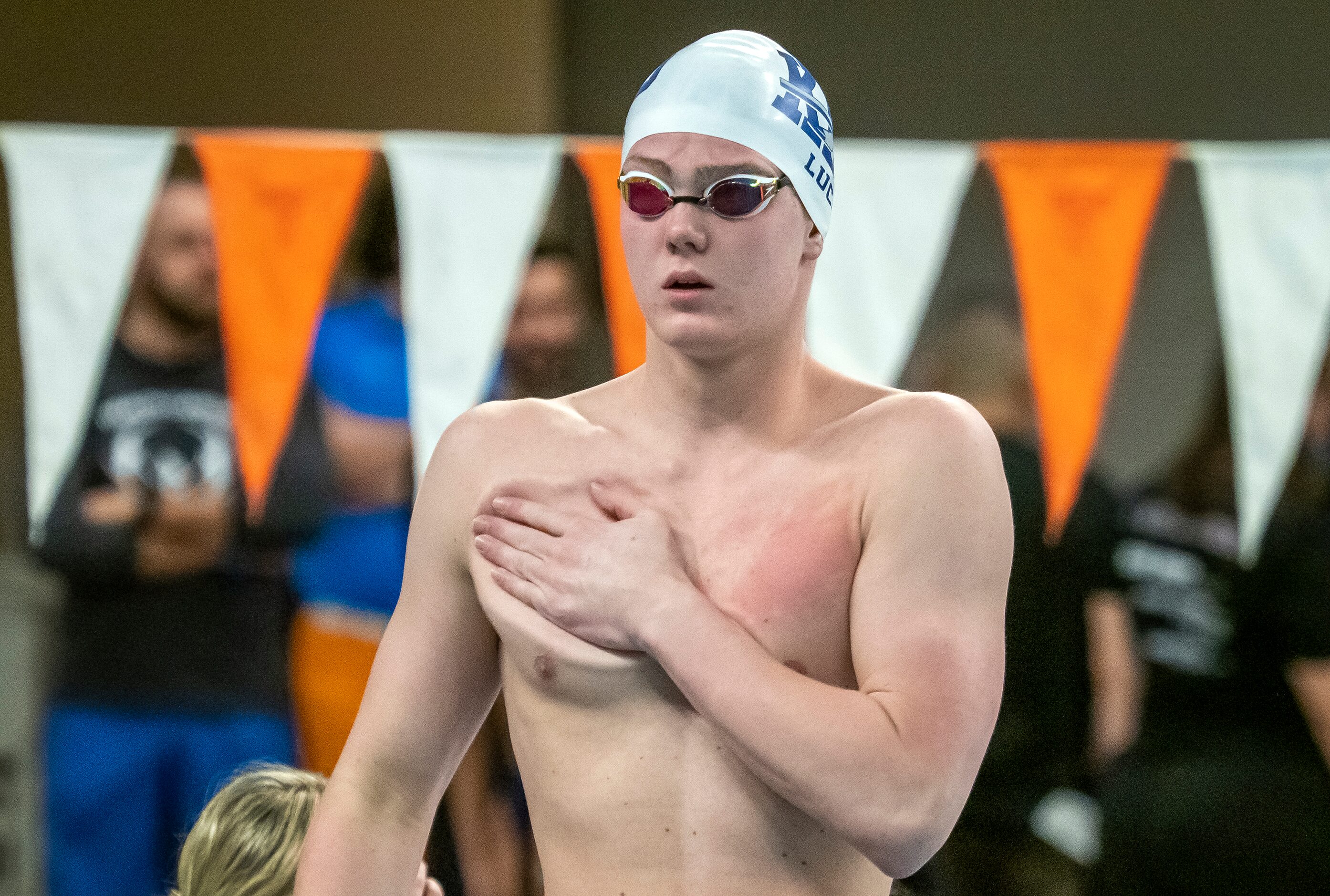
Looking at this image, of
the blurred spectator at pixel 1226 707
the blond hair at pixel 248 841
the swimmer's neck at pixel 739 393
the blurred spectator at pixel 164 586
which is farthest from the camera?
the blurred spectator at pixel 164 586

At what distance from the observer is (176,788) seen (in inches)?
116

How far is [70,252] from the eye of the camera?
3.08 meters

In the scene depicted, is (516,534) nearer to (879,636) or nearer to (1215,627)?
(879,636)

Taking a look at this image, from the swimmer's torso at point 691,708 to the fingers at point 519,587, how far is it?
2cm

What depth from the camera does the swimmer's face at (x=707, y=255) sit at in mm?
1149

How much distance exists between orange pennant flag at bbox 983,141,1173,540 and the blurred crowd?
0.08 m

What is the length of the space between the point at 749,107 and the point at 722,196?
10 centimetres

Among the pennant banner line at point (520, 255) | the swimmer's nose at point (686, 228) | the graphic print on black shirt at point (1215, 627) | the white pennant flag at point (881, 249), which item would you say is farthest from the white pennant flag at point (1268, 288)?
the swimmer's nose at point (686, 228)

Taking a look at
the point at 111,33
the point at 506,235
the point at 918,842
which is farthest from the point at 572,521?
the point at 111,33

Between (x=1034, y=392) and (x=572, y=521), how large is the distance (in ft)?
7.15

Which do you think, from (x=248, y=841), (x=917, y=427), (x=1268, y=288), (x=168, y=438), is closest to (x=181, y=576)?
(x=168, y=438)

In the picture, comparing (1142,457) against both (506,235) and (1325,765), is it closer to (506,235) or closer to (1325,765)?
(1325,765)

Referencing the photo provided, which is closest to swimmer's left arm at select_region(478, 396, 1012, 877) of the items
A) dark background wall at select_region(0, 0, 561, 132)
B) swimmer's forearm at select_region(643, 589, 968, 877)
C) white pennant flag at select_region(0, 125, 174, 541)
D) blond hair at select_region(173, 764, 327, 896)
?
swimmer's forearm at select_region(643, 589, 968, 877)

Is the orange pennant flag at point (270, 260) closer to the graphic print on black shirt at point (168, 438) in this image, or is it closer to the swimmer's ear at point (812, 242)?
the graphic print on black shirt at point (168, 438)
